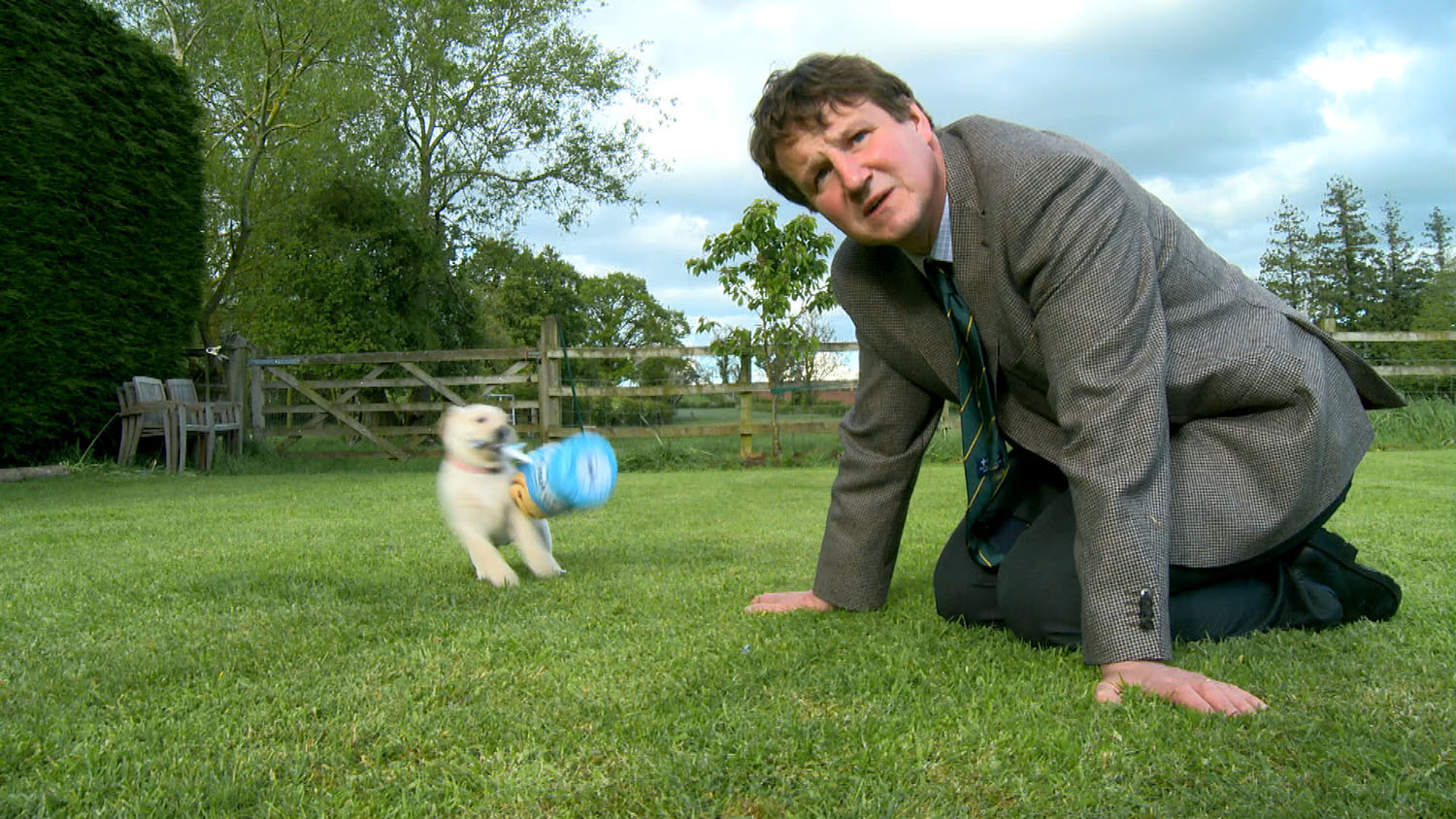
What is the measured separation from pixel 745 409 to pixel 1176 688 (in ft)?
28.8

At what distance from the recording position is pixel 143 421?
8.95 m

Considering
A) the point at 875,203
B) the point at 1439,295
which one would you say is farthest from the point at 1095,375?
the point at 1439,295

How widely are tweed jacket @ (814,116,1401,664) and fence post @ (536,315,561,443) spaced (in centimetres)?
882

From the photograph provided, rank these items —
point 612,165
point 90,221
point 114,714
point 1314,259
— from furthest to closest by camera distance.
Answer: point 1314,259
point 612,165
point 90,221
point 114,714

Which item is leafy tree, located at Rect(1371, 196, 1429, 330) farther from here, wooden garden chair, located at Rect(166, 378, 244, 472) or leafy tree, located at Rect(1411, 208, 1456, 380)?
wooden garden chair, located at Rect(166, 378, 244, 472)

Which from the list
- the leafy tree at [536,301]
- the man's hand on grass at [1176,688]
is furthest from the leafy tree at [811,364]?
the leafy tree at [536,301]

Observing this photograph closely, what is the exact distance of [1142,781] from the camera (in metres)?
1.37

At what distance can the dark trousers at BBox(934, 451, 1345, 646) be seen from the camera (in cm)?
201

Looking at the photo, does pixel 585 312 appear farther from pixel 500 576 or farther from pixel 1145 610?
pixel 1145 610

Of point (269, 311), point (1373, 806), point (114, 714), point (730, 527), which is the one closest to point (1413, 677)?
point (1373, 806)

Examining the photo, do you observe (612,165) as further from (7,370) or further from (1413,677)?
(1413,677)

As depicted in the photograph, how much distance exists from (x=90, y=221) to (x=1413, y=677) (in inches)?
391

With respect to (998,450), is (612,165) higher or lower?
higher

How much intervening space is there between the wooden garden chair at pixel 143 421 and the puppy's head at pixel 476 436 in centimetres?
705
